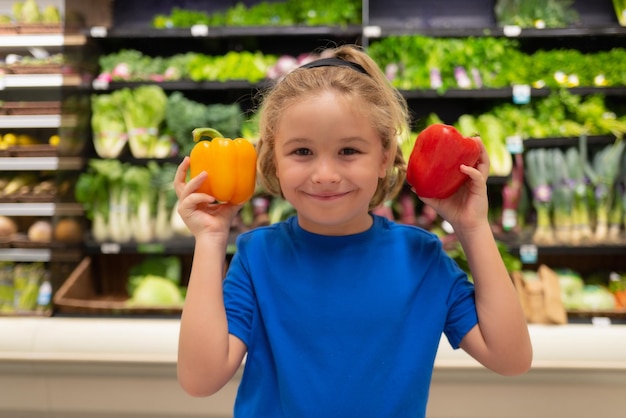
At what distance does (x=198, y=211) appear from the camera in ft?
3.81

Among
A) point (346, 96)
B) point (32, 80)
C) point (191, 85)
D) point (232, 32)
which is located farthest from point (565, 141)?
point (32, 80)

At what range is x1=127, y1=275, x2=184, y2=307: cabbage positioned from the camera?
338 cm

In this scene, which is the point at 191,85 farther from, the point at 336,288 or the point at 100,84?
the point at 336,288

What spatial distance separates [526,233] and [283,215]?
5.31ft

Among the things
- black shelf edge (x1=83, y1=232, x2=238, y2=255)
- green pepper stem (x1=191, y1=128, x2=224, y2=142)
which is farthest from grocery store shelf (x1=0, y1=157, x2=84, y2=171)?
green pepper stem (x1=191, y1=128, x2=224, y2=142)

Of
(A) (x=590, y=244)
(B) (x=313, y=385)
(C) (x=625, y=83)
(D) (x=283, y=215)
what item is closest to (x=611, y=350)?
(A) (x=590, y=244)

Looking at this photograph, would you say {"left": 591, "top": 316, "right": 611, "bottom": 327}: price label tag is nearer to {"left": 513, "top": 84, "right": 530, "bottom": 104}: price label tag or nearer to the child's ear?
{"left": 513, "top": 84, "right": 530, "bottom": 104}: price label tag

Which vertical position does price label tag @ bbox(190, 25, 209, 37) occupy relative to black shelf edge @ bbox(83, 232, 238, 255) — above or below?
above

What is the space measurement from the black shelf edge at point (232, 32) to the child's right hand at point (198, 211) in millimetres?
2468

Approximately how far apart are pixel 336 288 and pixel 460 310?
27cm

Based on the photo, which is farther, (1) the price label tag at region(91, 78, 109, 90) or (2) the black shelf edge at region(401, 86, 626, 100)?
(1) the price label tag at region(91, 78, 109, 90)

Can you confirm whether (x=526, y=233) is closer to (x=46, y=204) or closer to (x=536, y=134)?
(x=536, y=134)

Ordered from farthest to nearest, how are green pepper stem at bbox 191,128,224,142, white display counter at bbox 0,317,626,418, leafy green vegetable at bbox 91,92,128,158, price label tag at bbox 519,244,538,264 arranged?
1. leafy green vegetable at bbox 91,92,128,158
2. price label tag at bbox 519,244,538,264
3. white display counter at bbox 0,317,626,418
4. green pepper stem at bbox 191,128,224,142

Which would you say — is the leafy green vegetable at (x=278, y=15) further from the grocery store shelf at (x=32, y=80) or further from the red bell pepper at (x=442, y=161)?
the red bell pepper at (x=442, y=161)
